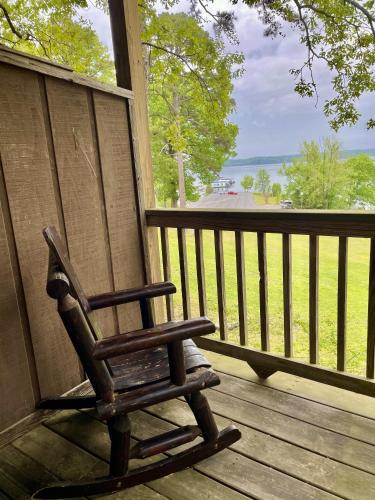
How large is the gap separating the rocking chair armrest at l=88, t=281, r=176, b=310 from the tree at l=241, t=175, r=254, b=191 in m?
1.95

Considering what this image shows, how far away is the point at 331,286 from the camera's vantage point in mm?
6242

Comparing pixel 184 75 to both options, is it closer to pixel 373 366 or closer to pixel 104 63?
pixel 104 63

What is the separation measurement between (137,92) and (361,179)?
505cm

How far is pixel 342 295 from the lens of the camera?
5.25 feet

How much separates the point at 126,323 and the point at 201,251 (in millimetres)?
625

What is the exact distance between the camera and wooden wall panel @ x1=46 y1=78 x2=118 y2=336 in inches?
64.1

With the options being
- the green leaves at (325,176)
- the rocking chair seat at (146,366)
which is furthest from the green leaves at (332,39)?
the rocking chair seat at (146,366)

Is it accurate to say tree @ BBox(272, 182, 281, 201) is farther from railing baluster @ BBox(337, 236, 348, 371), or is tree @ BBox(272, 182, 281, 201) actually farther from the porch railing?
railing baluster @ BBox(337, 236, 348, 371)

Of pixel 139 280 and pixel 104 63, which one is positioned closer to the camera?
pixel 139 280

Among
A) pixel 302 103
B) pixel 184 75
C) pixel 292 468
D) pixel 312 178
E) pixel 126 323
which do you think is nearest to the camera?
pixel 292 468

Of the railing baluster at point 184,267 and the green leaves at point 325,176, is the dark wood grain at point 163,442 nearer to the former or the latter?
the railing baluster at point 184,267

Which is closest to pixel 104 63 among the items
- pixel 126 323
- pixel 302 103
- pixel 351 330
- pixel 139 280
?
pixel 302 103

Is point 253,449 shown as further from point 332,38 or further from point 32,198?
point 332,38

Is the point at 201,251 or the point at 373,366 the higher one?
the point at 201,251
